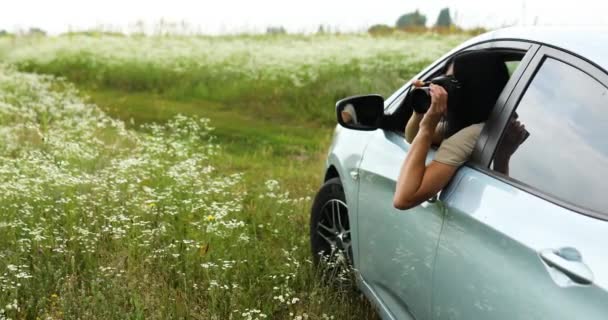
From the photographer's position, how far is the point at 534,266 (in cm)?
205

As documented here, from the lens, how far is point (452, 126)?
9.83 ft

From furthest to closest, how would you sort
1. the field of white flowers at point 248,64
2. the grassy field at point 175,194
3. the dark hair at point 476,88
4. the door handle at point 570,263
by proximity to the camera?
the field of white flowers at point 248,64 < the grassy field at point 175,194 < the dark hair at point 476,88 < the door handle at point 570,263

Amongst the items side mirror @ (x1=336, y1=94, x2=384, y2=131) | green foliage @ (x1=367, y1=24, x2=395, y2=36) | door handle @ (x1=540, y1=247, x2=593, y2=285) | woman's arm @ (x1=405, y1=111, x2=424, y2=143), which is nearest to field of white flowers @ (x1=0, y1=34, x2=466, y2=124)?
green foliage @ (x1=367, y1=24, x2=395, y2=36)

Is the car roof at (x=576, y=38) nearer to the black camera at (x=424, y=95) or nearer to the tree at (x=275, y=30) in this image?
the black camera at (x=424, y=95)

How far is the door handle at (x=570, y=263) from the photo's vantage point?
181cm

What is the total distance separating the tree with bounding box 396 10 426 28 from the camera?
2606 centimetres

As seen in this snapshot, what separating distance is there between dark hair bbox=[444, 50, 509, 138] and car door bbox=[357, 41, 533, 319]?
9 cm

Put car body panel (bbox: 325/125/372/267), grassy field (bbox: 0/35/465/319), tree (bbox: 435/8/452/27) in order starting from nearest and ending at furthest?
1. car body panel (bbox: 325/125/372/267)
2. grassy field (bbox: 0/35/465/319)
3. tree (bbox: 435/8/452/27)

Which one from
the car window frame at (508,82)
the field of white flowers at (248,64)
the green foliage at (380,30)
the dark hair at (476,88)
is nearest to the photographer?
the car window frame at (508,82)

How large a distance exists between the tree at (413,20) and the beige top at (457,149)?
78.0 feet

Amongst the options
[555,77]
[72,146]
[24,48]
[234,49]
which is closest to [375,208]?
[555,77]

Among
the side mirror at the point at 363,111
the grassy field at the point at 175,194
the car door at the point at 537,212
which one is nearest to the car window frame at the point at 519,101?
the car door at the point at 537,212

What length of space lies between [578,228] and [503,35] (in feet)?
3.98

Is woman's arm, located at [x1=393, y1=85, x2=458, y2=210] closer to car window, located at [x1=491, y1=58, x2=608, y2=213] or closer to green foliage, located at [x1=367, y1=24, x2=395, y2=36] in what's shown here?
car window, located at [x1=491, y1=58, x2=608, y2=213]
